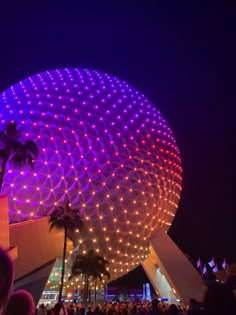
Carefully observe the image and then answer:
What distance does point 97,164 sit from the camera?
108ft

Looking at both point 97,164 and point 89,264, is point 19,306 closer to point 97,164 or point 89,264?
point 97,164

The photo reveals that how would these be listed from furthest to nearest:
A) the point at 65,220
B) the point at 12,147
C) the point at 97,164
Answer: the point at 97,164
the point at 65,220
the point at 12,147

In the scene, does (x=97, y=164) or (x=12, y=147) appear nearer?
(x=12, y=147)

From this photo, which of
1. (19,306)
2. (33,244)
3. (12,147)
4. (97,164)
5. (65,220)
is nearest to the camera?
(19,306)

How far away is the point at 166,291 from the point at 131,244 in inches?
268

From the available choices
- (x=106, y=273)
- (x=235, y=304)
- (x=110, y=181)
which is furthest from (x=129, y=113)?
(x=235, y=304)

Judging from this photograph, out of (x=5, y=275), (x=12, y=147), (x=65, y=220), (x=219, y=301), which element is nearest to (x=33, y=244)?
(x=65, y=220)

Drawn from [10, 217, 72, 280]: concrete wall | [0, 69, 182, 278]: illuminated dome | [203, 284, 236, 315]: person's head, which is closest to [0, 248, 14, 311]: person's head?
[203, 284, 236, 315]: person's head

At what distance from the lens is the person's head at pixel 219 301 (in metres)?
2.74

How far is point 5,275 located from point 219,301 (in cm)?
160

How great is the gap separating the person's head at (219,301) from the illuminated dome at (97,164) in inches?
1155

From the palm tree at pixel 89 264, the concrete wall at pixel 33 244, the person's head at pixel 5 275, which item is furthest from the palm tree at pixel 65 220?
the person's head at pixel 5 275

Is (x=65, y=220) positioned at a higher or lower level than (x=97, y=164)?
lower

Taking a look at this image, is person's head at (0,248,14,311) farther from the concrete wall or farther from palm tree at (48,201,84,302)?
palm tree at (48,201,84,302)
